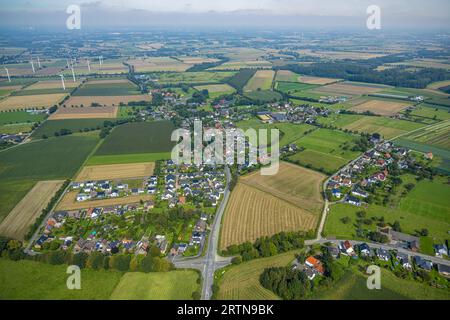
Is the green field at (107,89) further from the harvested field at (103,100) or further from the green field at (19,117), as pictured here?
the green field at (19,117)

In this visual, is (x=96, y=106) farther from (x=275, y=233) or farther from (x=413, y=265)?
(x=413, y=265)

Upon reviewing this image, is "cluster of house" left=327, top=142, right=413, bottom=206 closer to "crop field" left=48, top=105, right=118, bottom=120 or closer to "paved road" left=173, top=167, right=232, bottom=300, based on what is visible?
"paved road" left=173, top=167, right=232, bottom=300

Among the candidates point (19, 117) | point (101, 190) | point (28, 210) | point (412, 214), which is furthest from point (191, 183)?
point (19, 117)

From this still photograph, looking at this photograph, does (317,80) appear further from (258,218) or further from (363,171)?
(258,218)

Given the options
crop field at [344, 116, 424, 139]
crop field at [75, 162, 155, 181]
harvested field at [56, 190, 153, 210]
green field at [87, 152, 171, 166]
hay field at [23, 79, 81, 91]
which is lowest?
harvested field at [56, 190, 153, 210]

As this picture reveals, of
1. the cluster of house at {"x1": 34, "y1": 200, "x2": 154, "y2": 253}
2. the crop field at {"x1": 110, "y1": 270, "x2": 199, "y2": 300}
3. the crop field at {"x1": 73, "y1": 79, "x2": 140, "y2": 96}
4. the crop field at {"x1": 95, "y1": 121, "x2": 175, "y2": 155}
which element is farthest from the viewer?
the crop field at {"x1": 73, "y1": 79, "x2": 140, "y2": 96}

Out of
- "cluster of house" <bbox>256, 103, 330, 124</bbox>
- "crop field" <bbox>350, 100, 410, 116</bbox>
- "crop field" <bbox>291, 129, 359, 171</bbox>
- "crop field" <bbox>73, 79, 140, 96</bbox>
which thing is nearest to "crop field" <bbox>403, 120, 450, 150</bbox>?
"crop field" <bbox>350, 100, 410, 116</bbox>
